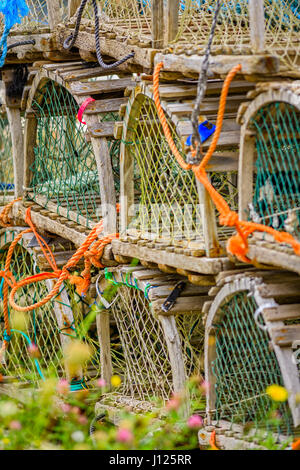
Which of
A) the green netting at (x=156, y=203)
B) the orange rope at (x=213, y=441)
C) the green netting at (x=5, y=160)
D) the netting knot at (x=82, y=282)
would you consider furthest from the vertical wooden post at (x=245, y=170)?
the green netting at (x=5, y=160)

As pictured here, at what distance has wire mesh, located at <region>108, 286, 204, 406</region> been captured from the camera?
557 centimetres

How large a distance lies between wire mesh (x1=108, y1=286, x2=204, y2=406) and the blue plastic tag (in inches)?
50.7

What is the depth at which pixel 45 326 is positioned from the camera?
261 inches

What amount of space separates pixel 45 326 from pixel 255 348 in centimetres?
235

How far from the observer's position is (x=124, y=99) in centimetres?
582

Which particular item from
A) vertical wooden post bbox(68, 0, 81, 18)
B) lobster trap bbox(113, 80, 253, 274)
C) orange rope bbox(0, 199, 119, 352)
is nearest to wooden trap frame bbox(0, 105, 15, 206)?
orange rope bbox(0, 199, 119, 352)

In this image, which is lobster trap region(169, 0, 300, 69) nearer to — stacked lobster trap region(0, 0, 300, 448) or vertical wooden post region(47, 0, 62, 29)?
stacked lobster trap region(0, 0, 300, 448)

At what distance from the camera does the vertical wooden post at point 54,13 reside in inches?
243

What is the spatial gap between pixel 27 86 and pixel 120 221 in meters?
1.53

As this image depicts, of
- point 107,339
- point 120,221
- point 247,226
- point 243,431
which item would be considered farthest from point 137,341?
point 247,226

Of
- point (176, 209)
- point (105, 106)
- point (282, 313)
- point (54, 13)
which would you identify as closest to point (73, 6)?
point (54, 13)

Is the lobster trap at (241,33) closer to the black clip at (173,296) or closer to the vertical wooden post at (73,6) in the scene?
the vertical wooden post at (73,6)

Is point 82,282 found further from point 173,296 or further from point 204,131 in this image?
point 204,131

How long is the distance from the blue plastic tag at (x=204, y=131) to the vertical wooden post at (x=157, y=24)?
781 millimetres
